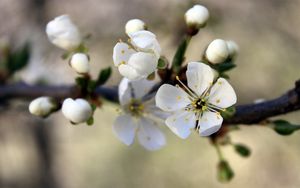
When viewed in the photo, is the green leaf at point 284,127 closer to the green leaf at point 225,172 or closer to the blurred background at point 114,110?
the green leaf at point 225,172

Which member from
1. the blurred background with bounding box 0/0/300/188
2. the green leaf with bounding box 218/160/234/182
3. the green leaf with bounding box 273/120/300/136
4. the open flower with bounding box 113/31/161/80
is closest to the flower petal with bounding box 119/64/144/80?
the open flower with bounding box 113/31/161/80

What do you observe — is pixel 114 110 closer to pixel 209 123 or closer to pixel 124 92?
pixel 124 92

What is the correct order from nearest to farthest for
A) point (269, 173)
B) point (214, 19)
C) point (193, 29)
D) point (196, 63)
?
point (196, 63)
point (193, 29)
point (214, 19)
point (269, 173)

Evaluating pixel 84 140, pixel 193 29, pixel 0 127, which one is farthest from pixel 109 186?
pixel 193 29

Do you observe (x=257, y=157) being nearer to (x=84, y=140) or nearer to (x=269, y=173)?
(x=269, y=173)

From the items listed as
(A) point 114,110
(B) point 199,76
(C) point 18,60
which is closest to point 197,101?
(B) point 199,76

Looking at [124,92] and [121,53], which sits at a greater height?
[121,53]
